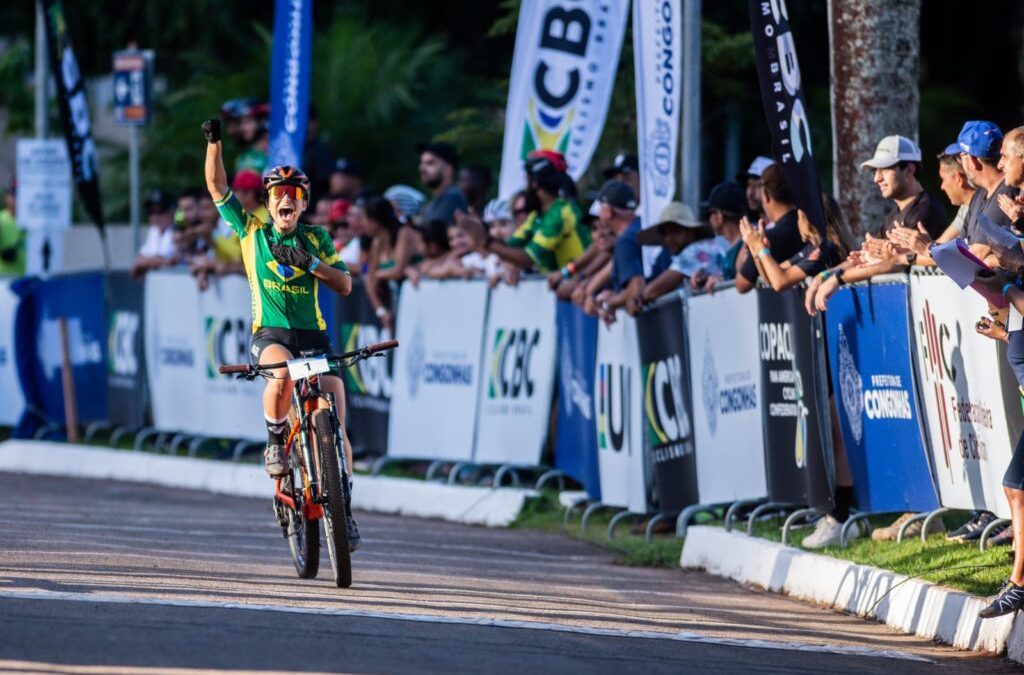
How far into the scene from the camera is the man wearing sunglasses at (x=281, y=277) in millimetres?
11078

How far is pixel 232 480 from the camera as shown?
19047 mm

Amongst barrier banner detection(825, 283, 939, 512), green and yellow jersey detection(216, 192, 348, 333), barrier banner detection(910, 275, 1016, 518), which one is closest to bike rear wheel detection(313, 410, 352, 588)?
green and yellow jersey detection(216, 192, 348, 333)

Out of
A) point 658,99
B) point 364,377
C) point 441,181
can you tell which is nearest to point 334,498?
point 658,99

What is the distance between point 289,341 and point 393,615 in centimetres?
225

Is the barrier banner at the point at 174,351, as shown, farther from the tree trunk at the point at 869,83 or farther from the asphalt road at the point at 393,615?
the tree trunk at the point at 869,83

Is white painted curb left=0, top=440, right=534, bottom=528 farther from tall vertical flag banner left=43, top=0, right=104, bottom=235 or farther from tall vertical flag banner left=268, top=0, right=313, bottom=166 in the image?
tall vertical flag banner left=268, top=0, right=313, bottom=166

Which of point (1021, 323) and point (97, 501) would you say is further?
point (97, 501)

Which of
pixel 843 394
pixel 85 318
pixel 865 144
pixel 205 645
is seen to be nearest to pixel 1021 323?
pixel 843 394

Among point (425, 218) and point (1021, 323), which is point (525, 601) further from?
point (425, 218)

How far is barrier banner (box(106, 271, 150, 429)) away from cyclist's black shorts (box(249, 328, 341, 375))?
10.0m

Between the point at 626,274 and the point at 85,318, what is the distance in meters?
8.96

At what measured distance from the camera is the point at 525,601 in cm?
1040

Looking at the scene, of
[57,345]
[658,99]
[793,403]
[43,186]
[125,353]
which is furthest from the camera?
[43,186]

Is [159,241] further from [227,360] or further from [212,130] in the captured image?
[212,130]
